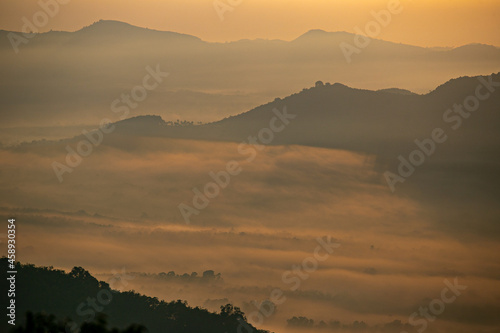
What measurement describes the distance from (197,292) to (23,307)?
115122mm

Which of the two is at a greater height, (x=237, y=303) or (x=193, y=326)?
(x=237, y=303)

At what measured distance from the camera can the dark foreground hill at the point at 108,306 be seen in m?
83.9

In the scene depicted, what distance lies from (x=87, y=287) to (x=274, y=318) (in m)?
99.2

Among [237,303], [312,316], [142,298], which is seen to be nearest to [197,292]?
[237,303]

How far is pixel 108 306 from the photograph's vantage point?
8712cm

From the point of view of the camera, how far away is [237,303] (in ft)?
627

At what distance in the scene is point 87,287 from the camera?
298 ft

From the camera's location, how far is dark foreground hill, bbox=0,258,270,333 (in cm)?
8394

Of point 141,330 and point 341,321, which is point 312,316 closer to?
point 341,321

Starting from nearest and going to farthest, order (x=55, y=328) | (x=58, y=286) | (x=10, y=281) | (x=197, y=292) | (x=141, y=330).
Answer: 1. (x=141, y=330)
2. (x=55, y=328)
3. (x=10, y=281)
4. (x=58, y=286)
5. (x=197, y=292)

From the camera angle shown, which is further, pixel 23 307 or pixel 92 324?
pixel 23 307

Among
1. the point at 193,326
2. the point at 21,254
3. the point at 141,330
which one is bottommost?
the point at 141,330

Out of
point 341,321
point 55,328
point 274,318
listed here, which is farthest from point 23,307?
point 341,321

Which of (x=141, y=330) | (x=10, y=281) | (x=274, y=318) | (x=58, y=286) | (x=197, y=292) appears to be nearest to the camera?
(x=141, y=330)
